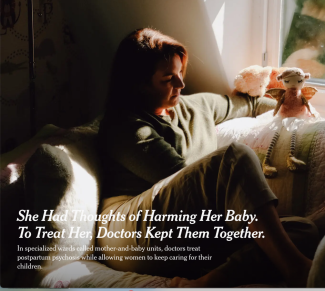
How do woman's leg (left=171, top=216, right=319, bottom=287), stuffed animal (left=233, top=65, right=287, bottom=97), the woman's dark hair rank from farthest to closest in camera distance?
stuffed animal (left=233, top=65, right=287, bottom=97)
the woman's dark hair
woman's leg (left=171, top=216, right=319, bottom=287)

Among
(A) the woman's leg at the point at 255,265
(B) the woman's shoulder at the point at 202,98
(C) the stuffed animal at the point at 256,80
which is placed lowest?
(A) the woman's leg at the point at 255,265

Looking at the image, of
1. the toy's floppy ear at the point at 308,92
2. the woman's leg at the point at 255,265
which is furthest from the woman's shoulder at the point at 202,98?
the woman's leg at the point at 255,265

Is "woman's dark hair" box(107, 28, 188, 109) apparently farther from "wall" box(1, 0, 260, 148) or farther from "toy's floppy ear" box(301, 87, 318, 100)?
"toy's floppy ear" box(301, 87, 318, 100)

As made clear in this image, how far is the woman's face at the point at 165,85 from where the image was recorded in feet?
3.28

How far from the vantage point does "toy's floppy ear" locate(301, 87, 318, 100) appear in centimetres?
105

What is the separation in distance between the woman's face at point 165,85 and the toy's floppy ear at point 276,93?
25 cm

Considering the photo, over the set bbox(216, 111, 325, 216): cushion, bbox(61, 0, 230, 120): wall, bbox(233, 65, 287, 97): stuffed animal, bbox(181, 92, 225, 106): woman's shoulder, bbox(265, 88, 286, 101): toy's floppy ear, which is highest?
bbox(61, 0, 230, 120): wall

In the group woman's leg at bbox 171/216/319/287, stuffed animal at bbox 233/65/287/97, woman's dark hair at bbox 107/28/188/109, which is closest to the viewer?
woman's leg at bbox 171/216/319/287

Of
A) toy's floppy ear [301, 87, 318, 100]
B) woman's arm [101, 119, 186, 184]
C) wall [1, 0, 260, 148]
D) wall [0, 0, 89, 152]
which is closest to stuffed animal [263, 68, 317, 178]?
toy's floppy ear [301, 87, 318, 100]

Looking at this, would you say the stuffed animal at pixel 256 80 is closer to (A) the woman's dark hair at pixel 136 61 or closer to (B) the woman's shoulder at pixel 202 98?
(B) the woman's shoulder at pixel 202 98

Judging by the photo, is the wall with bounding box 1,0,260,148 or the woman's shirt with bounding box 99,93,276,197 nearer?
the woman's shirt with bounding box 99,93,276,197

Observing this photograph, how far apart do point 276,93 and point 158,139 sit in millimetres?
370

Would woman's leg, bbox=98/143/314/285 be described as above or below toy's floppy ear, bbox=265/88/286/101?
below

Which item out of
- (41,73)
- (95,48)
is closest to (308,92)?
(95,48)
